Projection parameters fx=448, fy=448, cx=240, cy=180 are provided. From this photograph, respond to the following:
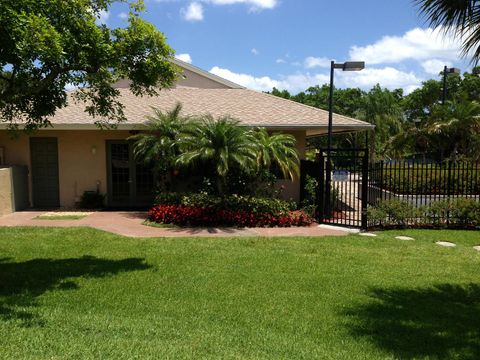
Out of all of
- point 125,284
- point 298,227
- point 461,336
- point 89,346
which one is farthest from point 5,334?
point 298,227

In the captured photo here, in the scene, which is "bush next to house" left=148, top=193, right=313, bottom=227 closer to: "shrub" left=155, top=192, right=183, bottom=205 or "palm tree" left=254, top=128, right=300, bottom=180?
"shrub" left=155, top=192, right=183, bottom=205

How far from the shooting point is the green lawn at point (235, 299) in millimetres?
4332

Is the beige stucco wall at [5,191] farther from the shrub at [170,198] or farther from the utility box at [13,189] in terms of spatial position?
the shrub at [170,198]

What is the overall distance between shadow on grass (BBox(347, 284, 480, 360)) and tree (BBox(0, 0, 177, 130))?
4.56 metres

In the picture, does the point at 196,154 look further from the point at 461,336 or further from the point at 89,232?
the point at 461,336

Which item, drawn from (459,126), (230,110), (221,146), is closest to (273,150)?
(221,146)

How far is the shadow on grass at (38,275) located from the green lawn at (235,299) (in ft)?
0.07

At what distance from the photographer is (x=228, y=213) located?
471 inches

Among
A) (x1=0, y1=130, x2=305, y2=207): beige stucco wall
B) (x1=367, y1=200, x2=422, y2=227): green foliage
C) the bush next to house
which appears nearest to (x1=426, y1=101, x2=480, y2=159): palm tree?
(x1=367, y1=200, x2=422, y2=227): green foliage

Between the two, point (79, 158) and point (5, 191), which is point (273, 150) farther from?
point (5, 191)

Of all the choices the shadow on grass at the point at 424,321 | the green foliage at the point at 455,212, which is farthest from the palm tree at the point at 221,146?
the shadow on grass at the point at 424,321

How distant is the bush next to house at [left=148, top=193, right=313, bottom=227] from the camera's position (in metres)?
11.9

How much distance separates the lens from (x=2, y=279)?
6707 millimetres

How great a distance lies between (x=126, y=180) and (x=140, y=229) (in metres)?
4.15
